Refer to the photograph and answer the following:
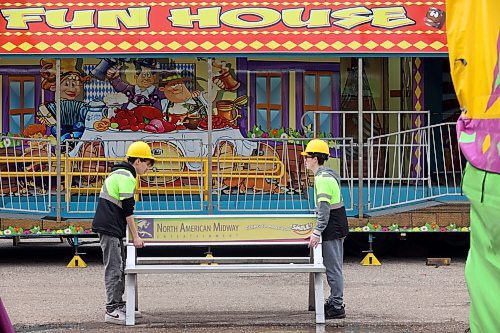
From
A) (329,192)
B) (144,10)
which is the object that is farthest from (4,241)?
(329,192)

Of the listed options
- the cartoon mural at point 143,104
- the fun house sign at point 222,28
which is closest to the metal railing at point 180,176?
the cartoon mural at point 143,104

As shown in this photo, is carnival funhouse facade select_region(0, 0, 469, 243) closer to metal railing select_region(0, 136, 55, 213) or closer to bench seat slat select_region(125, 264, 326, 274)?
metal railing select_region(0, 136, 55, 213)

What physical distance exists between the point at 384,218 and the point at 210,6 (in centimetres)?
388

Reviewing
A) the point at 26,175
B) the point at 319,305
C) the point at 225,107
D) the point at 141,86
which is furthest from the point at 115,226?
the point at 141,86

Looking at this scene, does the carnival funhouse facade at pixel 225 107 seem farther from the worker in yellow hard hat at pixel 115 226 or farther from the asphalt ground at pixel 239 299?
the worker in yellow hard hat at pixel 115 226

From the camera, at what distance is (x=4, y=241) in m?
19.1

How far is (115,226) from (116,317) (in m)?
0.86

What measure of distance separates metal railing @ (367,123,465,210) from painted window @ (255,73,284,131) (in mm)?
1689

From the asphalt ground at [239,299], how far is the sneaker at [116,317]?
0.12m

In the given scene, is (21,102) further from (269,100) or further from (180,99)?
(269,100)

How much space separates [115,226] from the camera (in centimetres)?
930

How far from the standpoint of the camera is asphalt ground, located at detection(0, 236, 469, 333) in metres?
9.17

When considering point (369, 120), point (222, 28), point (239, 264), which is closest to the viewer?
point (239, 264)

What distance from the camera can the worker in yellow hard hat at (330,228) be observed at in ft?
30.8
